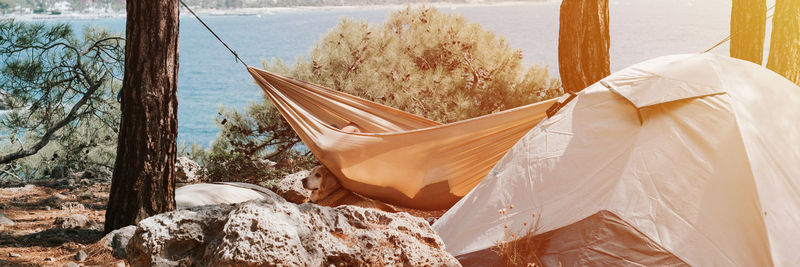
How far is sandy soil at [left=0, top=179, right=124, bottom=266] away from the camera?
7.29 feet

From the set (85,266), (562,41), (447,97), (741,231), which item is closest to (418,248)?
(741,231)

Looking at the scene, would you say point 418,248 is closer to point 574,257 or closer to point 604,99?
point 574,257

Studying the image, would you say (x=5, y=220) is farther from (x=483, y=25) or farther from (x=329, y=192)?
(x=483, y=25)

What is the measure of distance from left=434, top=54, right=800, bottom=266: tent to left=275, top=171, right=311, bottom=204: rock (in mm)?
1438

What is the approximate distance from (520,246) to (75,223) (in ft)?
6.22

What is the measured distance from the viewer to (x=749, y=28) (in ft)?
10.6

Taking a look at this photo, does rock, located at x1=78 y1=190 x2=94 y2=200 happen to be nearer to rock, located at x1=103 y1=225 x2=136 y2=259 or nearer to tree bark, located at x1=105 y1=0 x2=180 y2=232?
tree bark, located at x1=105 y1=0 x2=180 y2=232

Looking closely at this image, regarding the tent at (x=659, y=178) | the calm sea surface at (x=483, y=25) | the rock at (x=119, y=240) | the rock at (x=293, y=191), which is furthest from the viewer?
the calm sea surface at (x=483, y=25)

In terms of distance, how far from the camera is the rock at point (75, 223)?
2682 mm

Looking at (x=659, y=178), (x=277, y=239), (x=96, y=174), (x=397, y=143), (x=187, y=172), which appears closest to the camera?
(x=277, y=239)

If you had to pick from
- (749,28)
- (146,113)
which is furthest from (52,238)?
(749,28)

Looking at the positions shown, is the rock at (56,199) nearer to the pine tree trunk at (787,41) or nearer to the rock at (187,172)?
the rock at (187,172)

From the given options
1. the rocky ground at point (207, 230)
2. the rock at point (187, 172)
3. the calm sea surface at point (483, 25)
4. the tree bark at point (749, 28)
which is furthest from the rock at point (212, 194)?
the calm sea surface at point (483, 25)

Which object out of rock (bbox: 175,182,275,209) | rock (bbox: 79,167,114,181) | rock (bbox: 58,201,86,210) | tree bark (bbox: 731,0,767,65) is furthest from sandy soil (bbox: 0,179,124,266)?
tree bark (bbox: 731,0,767,65)
